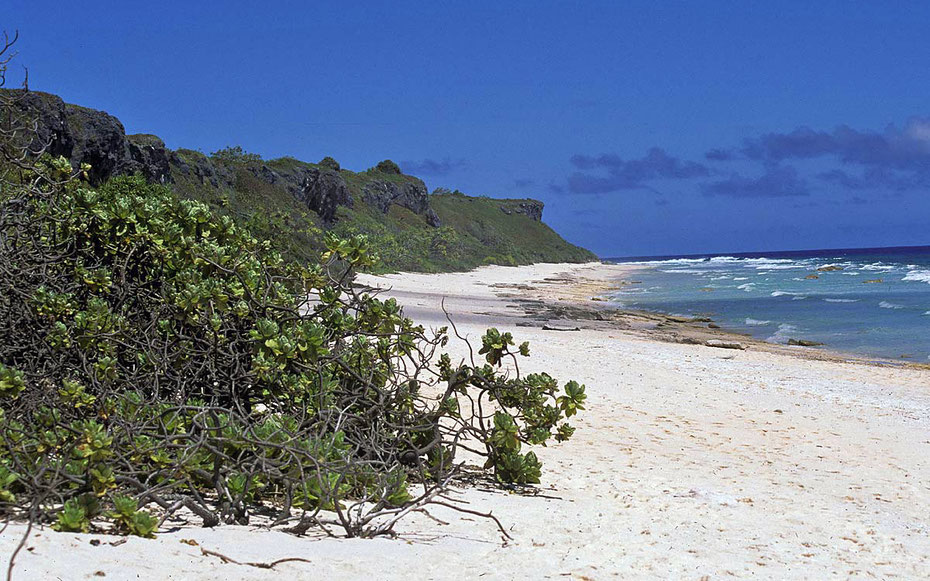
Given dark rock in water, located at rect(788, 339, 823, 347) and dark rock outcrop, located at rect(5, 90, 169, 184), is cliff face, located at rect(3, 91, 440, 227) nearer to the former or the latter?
dark rock outcrop, located at rect(5, 90, 169, 184)

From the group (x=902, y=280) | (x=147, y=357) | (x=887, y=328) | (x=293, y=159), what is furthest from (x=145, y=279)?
(x=293, y=159)

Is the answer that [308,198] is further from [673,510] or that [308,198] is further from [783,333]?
[673,510]

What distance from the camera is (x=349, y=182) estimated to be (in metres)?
74.1

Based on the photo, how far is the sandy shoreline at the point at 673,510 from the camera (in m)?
3.30

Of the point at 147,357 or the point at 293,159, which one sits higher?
the point at 293,159

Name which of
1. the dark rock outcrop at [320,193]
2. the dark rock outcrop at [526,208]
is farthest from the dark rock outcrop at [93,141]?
the dark rock outcrop at [526,208]

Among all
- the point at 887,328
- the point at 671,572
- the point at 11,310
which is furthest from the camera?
the point at 887,328

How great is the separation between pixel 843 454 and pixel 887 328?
58.7ft

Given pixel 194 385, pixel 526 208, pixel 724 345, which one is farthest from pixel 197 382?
pixel 526 208

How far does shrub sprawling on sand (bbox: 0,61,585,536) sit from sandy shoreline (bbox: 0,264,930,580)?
10.7 inches

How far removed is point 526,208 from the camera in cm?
12794

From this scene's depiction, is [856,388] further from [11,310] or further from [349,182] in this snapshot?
[349,182]

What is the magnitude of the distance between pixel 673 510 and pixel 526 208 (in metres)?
124

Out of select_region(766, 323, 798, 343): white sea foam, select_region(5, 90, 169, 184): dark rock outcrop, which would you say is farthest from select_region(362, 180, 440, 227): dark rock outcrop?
select_region(766, 323, 798, 343): white sea foam
